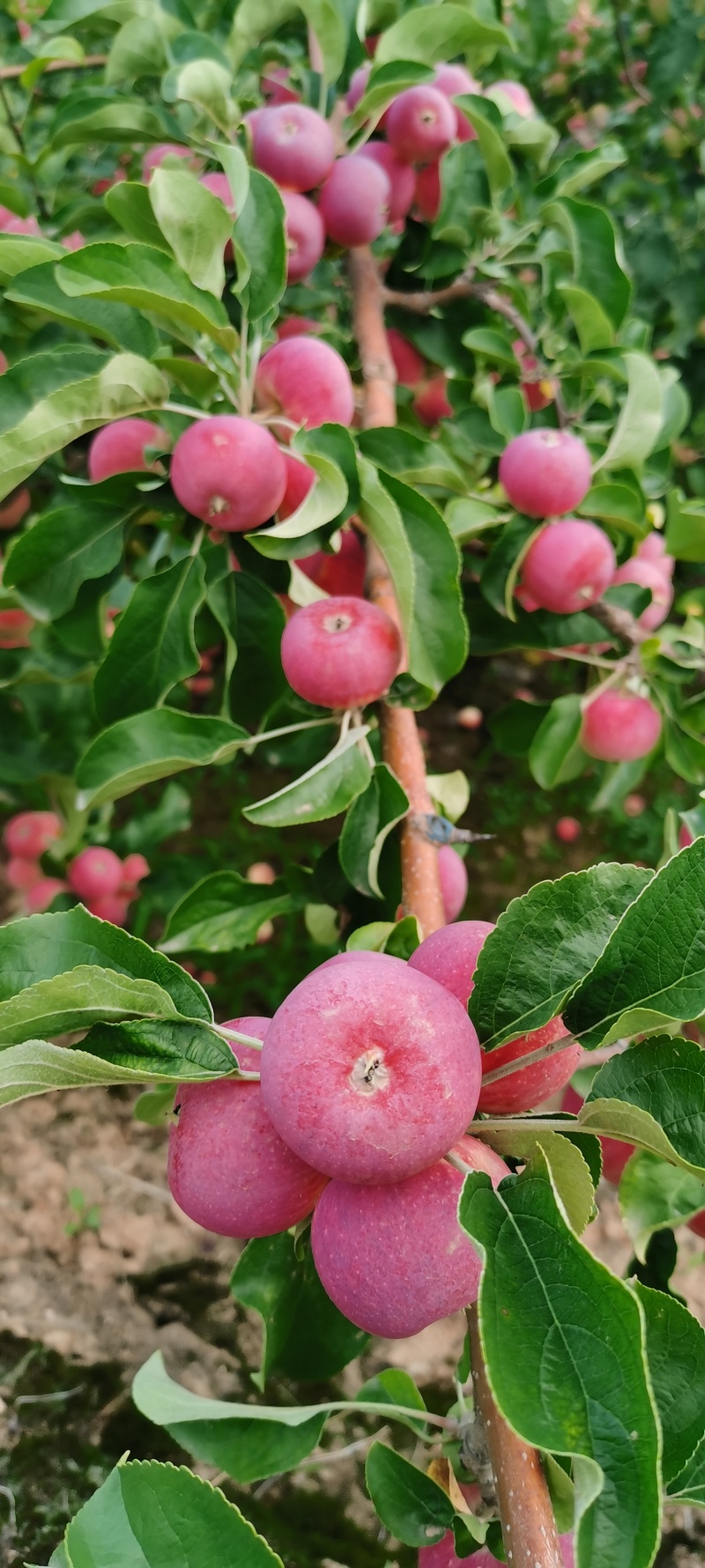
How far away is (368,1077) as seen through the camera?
1.51 feet

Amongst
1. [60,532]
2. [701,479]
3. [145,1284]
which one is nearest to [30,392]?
[60,532]

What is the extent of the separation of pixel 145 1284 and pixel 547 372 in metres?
1.32

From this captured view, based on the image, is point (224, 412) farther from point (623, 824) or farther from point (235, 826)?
point (623, 824)

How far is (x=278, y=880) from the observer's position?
0.98 metres

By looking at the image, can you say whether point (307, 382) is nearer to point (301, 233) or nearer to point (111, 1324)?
point (301, 233)

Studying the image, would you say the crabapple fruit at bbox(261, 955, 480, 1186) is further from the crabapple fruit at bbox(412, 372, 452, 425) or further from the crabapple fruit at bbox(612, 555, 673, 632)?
the crabapple fruit at bbox(412, 372, 452, 425)

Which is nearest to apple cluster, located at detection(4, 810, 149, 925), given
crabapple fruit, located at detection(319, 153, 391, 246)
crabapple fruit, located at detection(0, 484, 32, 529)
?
crabapple fruit, located at detection(0, 484, 32, 529)

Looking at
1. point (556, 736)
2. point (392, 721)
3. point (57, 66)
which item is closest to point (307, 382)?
point (392, 721)

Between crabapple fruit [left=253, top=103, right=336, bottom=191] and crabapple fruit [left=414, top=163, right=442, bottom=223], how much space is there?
0.21 meters

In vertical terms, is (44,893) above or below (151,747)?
below

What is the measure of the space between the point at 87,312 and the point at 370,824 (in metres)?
0.50

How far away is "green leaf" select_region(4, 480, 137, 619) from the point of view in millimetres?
948

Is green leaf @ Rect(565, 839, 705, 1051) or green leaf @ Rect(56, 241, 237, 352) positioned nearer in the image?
green leaf @ Rect(565, 839, 705, 1051)

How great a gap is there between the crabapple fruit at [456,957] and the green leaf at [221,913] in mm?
366
